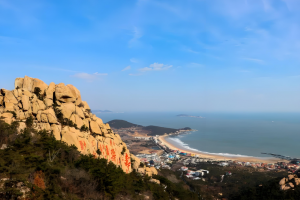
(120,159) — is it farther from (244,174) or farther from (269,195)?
(244,174)

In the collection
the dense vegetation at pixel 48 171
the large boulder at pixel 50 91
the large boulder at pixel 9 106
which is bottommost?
the dense vegetation at pixel 48 171

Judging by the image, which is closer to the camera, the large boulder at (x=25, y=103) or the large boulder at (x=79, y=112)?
the large boulder at (x=25, y=103)

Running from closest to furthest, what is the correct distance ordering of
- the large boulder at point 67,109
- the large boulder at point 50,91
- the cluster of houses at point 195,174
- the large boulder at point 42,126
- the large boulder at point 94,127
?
the large boulder at point 42,126, the large boulder at point 67,109, the large boulder at point 50,91, the large boulder at point 94,127, the cluster of houses at point 195,174

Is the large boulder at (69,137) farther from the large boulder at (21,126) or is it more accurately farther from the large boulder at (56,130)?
the large boulder at (21,126)

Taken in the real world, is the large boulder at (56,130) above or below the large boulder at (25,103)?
below

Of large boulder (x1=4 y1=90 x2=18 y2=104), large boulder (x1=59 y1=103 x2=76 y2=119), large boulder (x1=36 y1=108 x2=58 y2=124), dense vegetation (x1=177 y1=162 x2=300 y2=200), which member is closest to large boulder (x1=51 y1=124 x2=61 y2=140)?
large boulder (x1=36 y1=108 x2=58 y2=124)

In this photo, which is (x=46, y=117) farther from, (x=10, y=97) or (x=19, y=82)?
(x=19, y=82)

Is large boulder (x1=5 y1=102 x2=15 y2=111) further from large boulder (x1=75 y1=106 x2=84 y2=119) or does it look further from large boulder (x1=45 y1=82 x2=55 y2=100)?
large boulder (x1=75 y1=106 x2=84 y2=119)

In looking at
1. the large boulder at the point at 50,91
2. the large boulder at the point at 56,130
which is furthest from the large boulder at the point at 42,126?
the large boulder at the point at 50,91
